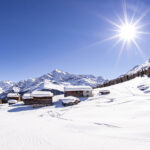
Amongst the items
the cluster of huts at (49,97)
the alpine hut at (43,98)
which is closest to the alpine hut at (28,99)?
the cluster of huts at (49,97)

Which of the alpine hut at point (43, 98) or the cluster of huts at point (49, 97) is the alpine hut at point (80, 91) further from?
the alpine hut at point (43, 98)

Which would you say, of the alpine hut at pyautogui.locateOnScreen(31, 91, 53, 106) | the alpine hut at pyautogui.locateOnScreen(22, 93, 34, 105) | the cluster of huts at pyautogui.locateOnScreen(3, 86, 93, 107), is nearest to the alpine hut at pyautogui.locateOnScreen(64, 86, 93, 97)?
the cluster of huts at pyautogui.locateOnScreen(3, 86, 93, 107)

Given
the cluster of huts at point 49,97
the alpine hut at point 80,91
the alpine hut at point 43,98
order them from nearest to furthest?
the cluster of huts at point 49,97 → the alpine hut at point 43,98 → the alpine hut at point 80,91

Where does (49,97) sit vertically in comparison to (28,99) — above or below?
above

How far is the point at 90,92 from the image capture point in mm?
39656

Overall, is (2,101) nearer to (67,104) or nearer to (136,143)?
(67,104)

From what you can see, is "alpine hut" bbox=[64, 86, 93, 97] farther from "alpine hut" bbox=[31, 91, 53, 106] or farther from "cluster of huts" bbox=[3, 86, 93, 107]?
"alpine hut" bbox=[31, 91, 53, 106]

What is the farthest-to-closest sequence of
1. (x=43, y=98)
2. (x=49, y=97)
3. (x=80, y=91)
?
(x=80, y=91) < (x=43, y=98) < (x=49, y=97)

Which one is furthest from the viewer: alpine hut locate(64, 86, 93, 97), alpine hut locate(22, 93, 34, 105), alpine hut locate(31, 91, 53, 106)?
alpine hut locate(64, 86, 93, 97)

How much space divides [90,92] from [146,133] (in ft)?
108

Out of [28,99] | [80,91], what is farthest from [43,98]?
[80,91]

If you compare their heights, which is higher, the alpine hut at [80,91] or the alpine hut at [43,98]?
the alpine hut at [80,91]

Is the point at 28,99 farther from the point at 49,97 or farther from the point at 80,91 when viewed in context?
the point at 80,91

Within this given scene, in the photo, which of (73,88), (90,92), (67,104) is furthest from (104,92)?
(67,104)
